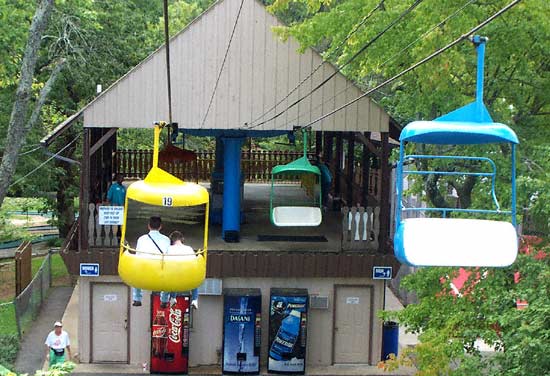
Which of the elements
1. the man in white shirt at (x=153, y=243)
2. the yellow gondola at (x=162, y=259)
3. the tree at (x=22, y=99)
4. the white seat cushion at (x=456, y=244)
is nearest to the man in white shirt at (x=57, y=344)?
the tree at (x=22, y=99)

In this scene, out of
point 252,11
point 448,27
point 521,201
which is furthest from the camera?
point 252,11

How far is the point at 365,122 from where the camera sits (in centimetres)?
1681

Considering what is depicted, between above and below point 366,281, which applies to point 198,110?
above

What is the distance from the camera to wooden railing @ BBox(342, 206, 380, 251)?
17266 mm

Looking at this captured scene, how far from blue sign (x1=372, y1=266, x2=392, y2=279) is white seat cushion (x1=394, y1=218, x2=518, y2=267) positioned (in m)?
10.6

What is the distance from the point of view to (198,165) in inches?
1218

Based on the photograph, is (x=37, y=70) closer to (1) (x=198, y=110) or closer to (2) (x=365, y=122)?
(1) (x=198, y=110)

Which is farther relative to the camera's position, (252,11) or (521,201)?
(252,11)

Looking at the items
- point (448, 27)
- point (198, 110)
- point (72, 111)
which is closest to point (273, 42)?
point (198, 110)

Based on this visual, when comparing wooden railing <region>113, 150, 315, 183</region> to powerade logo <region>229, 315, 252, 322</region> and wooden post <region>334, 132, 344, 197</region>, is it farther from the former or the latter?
powerade logo <region>229, 315, 252, 322</region>

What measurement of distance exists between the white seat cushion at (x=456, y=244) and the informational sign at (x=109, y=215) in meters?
10.9

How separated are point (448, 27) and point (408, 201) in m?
15.2

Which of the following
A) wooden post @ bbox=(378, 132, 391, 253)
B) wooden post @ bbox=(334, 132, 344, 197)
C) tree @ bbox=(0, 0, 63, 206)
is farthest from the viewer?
wooden post @ bbox=(334, 132, 344, 197)

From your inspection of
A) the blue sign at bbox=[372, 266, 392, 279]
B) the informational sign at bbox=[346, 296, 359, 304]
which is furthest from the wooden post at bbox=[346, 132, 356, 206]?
the blue sign at bbox=[372, 266, 392, 279]
